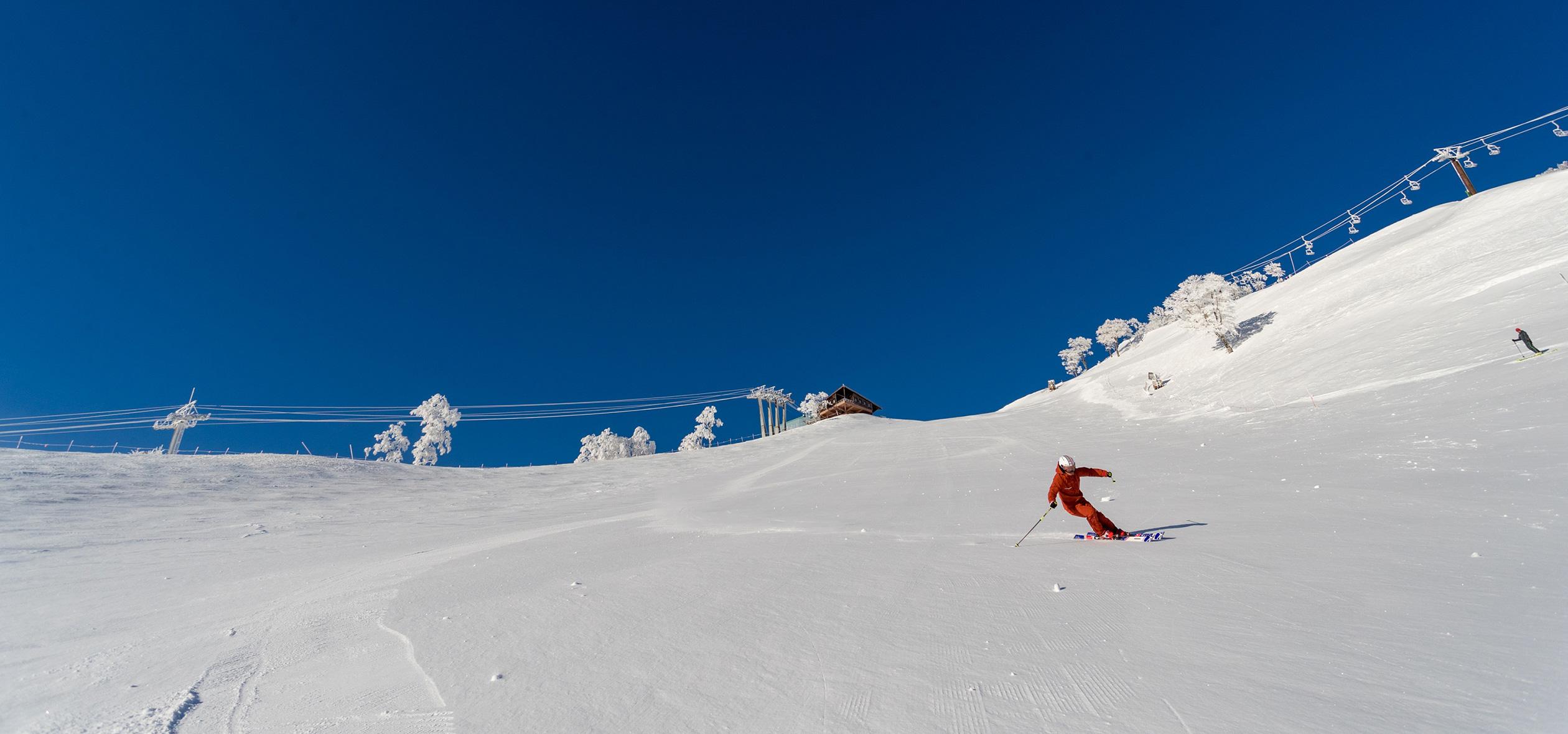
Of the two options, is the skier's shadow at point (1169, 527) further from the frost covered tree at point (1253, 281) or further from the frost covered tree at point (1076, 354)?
the frost covered tree at point (1076, 354)

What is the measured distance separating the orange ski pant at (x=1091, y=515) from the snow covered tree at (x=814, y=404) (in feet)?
292

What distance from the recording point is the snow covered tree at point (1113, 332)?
9512 centimetres

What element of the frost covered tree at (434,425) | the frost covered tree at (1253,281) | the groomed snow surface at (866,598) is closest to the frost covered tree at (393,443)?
the frost covered tree at (434,425)

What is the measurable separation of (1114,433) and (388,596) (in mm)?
29855

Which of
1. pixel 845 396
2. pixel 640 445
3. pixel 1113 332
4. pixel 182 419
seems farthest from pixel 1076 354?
pixel 182 419

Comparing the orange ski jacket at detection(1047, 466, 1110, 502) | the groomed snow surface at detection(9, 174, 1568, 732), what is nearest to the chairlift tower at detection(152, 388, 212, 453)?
the groomed snow surface at detection(9, 174, 1568, 732)

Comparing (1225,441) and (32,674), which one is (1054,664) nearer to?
(32,674)

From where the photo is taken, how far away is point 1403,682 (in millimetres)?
3389

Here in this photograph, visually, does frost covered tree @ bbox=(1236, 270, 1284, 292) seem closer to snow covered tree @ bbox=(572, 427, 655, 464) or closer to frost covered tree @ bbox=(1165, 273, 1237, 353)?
frost covered tree @ bbox=(1165, 273, 1237, 353)

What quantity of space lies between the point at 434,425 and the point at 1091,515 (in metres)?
74.7

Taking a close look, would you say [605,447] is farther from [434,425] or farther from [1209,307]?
[1209,307]

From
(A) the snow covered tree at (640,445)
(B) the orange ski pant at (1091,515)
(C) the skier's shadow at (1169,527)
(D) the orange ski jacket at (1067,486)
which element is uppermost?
(A) the snow covered tree at (640,445)

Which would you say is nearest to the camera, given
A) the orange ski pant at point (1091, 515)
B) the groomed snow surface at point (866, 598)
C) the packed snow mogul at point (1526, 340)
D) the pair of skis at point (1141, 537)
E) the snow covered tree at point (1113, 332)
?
the groomed snow surface at point (866, 598)

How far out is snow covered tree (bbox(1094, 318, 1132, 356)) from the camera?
9512cm
